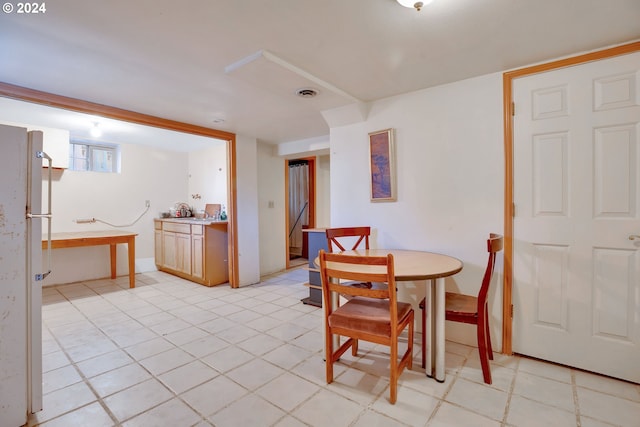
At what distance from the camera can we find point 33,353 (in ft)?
5.05

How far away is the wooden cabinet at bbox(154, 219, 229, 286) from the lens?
4.12m

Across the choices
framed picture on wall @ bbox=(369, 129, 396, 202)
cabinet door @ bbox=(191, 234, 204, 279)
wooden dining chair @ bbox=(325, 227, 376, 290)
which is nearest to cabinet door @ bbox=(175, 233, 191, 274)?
cabinet door @ bbox=(191, 234, 204, 279)

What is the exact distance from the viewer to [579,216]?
197 cm

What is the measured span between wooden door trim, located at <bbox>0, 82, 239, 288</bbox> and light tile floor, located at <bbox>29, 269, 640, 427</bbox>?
4.45 ft

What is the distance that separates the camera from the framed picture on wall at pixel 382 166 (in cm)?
272

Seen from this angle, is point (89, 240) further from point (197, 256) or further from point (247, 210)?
point (247, 210)

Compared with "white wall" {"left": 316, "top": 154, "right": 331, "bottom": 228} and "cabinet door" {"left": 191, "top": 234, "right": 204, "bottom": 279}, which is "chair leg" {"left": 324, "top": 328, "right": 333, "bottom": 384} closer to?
"cabinet door" {"left": 191, "top": 234, "right": 204, "bottom": 279}

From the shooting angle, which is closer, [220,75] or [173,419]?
[173,419]

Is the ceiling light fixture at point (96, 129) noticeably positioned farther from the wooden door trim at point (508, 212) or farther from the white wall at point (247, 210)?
the wooden door trim at point (508, 212)

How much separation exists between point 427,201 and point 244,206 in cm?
261

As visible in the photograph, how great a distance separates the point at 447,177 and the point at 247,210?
9.16 ft

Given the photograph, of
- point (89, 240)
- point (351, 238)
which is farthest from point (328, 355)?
point (89, 240)

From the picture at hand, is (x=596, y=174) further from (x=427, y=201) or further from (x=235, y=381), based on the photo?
(x=235, y=381)

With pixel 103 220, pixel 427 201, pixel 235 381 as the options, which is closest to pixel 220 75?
pixel 427 201
